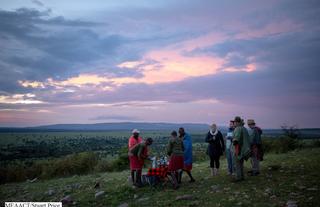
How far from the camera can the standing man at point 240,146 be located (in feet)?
47.0

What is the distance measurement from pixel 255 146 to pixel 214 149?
191 centimetres

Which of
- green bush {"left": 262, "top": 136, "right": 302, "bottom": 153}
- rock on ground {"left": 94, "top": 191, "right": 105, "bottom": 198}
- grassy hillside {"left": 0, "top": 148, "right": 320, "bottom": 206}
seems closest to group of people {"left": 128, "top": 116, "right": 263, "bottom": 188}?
grassy hillside {"left": 0, "top": 148, "right": 320, "bottom": 206}

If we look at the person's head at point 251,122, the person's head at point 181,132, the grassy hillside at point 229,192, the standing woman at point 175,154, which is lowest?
the grassy hillside at point 229,192

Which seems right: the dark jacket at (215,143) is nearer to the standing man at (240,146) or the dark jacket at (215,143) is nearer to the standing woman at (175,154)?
the standing man at (240,146)

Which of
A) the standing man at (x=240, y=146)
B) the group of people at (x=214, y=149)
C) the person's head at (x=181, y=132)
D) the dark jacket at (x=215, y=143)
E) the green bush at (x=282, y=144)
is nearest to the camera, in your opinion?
the standing man at (x=240, y=146)

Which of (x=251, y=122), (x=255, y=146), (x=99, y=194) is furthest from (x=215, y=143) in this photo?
(x=99, y=194)

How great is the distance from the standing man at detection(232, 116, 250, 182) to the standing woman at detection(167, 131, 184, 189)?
238cm

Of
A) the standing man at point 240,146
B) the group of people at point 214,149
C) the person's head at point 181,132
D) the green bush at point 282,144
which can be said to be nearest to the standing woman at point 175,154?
the group of people at point 214,149

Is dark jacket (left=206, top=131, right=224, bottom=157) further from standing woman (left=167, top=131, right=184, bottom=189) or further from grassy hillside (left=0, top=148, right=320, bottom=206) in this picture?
standing woman (left=167, top=131, right=184, bottom=189)

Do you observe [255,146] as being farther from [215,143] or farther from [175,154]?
[175,154]

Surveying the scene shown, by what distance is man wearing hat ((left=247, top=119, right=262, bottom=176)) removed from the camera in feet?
50.0

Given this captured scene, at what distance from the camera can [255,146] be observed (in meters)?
15.3

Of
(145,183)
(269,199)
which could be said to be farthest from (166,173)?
(269,199)

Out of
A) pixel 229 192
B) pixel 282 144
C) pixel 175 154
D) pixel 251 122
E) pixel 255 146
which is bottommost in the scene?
pixel 229 192
